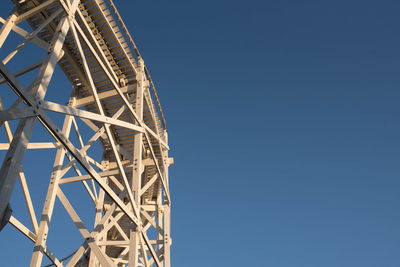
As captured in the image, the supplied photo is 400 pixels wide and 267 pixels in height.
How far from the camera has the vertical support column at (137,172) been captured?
862 centimetres

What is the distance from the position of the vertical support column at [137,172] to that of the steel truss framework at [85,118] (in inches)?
1.0

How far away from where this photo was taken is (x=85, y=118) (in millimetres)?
7980

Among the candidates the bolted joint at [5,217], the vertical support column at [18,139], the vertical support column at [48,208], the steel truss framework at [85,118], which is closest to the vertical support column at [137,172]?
the steel truss framework at [85,118]

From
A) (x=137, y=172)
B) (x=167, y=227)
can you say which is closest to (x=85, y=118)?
(x=137, y=172)

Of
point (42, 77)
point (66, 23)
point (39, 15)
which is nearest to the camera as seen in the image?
point (42, 77)

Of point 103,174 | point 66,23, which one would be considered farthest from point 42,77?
point 103,174

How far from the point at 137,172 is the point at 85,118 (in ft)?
7.96

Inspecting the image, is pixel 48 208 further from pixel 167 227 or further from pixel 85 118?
pixel 167 227

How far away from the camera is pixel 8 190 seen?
5.11 m

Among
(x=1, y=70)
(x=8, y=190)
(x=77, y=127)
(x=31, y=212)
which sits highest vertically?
(x=77, y=127)

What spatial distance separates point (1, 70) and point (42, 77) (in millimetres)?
1048

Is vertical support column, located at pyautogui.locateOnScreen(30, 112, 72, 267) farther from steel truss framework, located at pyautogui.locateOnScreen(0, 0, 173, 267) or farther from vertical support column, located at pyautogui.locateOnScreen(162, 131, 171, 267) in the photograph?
vertical support column, located at pyautogui.locateOnScreen(162, 131, 171, 267)

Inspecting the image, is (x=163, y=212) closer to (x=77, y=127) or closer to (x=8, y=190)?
(x=77, y=127)

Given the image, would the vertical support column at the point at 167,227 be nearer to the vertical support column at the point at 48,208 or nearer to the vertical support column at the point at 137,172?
the vertical support column at the point at 137,172
